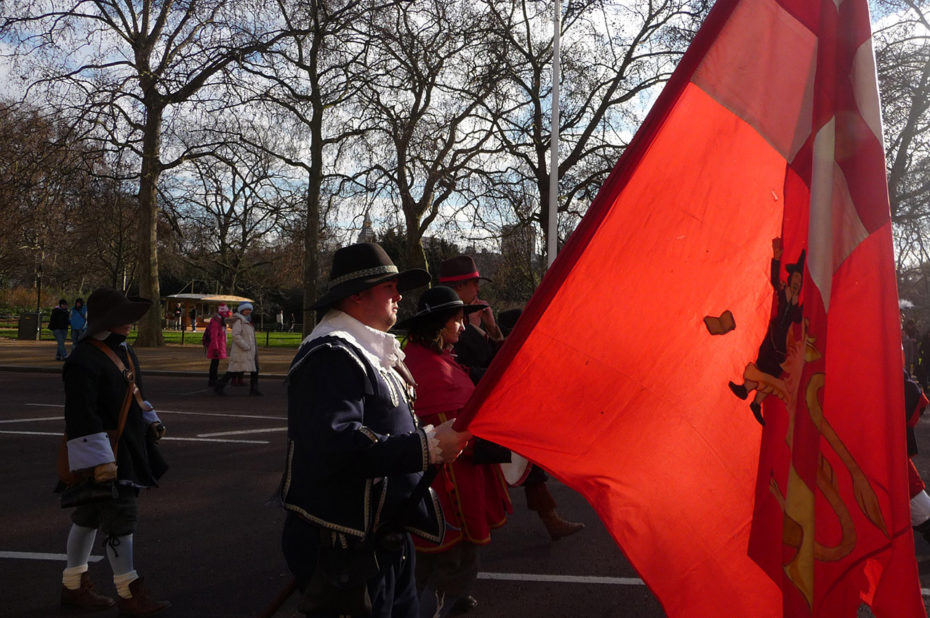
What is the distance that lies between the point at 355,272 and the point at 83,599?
2.95 metres

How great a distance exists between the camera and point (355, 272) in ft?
9.53

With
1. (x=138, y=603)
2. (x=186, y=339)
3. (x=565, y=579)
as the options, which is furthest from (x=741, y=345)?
(x=186, y=339)

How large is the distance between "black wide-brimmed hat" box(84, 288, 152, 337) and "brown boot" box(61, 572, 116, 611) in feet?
4.52

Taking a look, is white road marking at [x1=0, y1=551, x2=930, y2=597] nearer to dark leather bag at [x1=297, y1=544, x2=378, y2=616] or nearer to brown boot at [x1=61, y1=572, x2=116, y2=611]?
brown boot at [x1=61, y1=572, x2=116, y2=611]

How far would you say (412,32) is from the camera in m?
18.9

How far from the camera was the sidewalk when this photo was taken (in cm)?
2052

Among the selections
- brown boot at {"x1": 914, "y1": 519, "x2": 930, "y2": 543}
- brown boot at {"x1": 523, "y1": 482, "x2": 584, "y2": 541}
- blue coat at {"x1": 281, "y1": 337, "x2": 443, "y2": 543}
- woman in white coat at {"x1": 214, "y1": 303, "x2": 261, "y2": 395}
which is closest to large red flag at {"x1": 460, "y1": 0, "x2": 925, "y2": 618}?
blue coat at {"x1": 281, "y1": 337, "x2": 443, "y2": 543}

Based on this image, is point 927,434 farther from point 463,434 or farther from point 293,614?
point 463,434

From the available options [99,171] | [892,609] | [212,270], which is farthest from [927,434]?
[212,270]

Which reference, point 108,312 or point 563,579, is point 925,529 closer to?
point 563,579

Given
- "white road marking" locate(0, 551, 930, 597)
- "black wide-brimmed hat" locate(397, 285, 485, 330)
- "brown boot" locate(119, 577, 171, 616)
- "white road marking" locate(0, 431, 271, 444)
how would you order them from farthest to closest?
"white road marking" locate(0, 431, 271, 444), "white road marking" locate(0, 551, 930, 597), "brown boot" locate(119, 577, 171, 616), "black wide-brimmed hat" locate(397, 285, 485, 330)

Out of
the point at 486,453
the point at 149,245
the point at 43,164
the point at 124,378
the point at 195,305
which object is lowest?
the point at 486,453

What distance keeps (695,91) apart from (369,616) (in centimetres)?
182

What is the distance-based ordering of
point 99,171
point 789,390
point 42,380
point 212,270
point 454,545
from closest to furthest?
point 789,390 → point 454,545 → point 42,380 → point 99,171 → point 212,270
